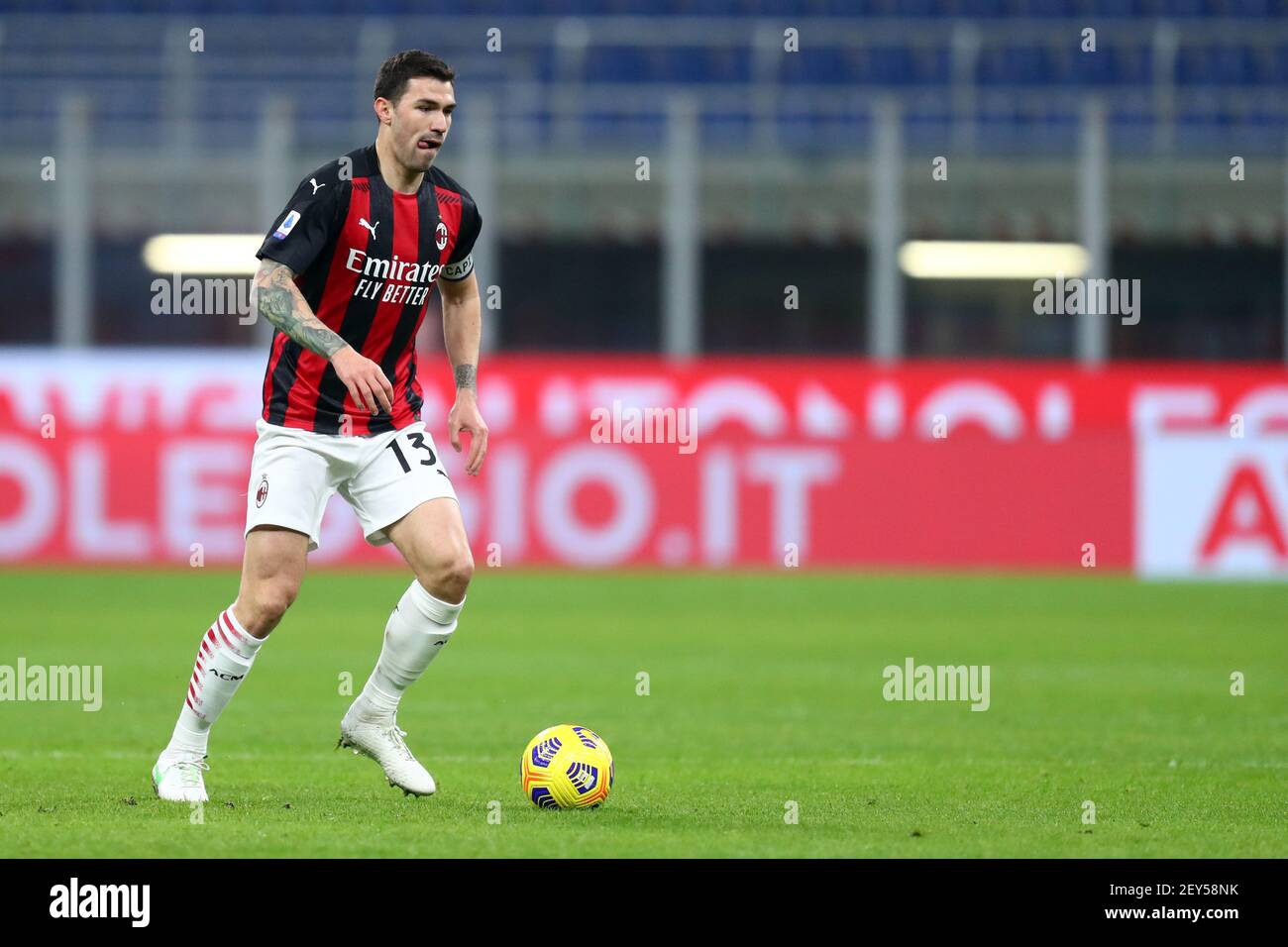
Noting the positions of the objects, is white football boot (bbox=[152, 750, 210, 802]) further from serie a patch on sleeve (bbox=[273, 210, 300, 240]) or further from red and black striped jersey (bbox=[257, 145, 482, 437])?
serie a patch on sleeve (bbox=[273, 210, 300, 240])

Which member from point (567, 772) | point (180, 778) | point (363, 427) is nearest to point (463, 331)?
point (363, 427)

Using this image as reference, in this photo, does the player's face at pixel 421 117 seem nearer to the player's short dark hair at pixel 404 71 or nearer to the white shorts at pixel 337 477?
the player's short dark hair at pixel 404 71

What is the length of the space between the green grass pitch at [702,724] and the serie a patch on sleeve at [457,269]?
1736mm

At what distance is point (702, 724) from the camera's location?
819 centimetres

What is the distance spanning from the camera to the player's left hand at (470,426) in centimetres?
600

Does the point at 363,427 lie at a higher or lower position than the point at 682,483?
lower

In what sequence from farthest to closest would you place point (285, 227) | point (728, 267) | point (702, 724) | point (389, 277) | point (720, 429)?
point (728, 267)
point (720, 429)
point (702, 724)
point (389, 277)
point (285, 227)

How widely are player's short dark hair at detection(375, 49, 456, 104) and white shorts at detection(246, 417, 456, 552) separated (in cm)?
108

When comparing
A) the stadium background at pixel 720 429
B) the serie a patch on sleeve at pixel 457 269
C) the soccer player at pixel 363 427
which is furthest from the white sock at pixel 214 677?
the serie a patch on sleeve at pixel 457 269

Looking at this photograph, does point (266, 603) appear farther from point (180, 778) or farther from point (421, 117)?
point (421, 117)

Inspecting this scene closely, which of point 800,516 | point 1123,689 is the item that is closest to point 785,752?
point 1123,689

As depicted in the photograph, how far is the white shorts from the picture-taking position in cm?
572

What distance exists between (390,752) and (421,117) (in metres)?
2.03

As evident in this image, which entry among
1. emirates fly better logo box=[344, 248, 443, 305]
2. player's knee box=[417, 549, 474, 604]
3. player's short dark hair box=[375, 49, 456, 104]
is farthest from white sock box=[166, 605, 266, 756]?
player's short dark hair box=[375, 49, 456, 104]
